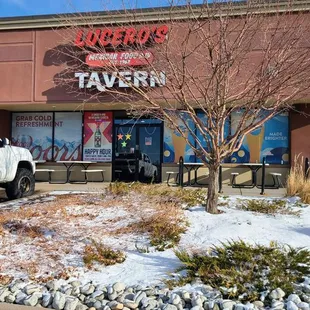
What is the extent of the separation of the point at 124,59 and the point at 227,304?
18.0 feet

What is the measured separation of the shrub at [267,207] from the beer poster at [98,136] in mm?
8994

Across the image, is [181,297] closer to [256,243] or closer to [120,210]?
[256,243]

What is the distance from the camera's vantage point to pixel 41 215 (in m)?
6.57

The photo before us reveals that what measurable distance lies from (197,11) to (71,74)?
8353 mm

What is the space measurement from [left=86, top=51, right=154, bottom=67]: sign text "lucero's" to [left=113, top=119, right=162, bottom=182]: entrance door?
6578mm

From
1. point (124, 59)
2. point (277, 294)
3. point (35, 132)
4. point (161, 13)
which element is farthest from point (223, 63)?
point (35, 132)

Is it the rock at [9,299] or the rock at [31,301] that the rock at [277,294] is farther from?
the rock at [9,299]

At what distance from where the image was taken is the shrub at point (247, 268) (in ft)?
12.3

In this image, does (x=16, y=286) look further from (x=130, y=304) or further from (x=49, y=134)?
(x=49, y=134)

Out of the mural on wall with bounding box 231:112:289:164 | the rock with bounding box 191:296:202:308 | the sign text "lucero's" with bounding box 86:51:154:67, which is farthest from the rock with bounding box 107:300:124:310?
the mural on wall with bounding box 231:112:289:164

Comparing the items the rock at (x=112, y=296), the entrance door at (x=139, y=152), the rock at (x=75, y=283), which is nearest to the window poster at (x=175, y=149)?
the entrance door at (x=139, y=152)

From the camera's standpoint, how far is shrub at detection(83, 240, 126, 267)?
4555 millimetres

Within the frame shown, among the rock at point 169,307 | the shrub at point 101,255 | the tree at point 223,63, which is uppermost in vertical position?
the tree at point 223,63

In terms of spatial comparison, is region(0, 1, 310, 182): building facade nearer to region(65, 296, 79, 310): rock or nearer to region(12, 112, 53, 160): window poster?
region(12, 112, 53, 160): window poster
